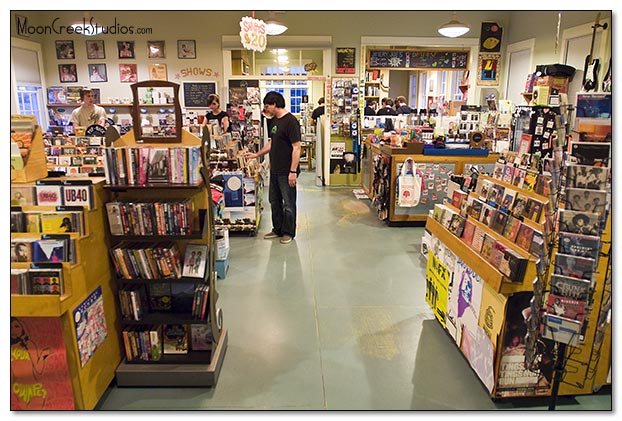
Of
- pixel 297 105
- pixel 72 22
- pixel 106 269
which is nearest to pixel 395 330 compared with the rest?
pixel 106 269

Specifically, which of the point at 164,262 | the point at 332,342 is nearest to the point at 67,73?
the point at 164,262

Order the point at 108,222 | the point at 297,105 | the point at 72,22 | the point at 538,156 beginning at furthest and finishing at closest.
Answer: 1. the point at 297,105
2. the point at 72,22
3. the point at 538,156
4. the point at 108,222

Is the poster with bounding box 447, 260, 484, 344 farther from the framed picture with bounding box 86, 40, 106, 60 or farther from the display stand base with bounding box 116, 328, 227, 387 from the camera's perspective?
the framed picture with bounding box 86, 40, 106, 60

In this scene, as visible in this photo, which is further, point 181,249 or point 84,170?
point 84,170

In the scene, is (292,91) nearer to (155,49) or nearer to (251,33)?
(155,49)

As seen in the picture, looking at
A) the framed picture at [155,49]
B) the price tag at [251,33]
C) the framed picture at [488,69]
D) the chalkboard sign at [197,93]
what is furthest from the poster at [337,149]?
the framed picture at [155,49]

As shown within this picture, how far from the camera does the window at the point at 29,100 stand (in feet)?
26.5

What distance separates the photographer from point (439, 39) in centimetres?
868

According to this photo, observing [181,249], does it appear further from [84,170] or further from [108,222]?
[84,170]

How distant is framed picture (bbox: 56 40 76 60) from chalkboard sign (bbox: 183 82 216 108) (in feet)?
7.16

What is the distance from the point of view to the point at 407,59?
31.7ft

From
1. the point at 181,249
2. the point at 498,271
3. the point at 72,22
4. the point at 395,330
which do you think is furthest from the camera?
the point at 72,22

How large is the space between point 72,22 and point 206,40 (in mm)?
2528
